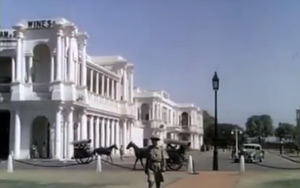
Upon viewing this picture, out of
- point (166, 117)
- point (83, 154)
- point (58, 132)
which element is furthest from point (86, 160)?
point (166, 117)

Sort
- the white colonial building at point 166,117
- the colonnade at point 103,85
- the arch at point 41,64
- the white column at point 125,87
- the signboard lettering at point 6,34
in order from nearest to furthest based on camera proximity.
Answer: the arch at point 41,64
the signboard lettering at point 6,34
the colonnade at point 103,85
the white column at point 125,87
the white colonial building at point 166,117

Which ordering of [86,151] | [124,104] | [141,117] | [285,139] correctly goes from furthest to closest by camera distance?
[285,139]
[141,117]
[124,104]
[86,151]

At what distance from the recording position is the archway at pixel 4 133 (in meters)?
52.7

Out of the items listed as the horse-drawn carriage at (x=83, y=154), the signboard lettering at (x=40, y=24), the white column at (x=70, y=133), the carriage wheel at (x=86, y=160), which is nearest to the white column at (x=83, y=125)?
the white column at (x=70, y=133)

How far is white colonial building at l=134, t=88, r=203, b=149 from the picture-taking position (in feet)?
304

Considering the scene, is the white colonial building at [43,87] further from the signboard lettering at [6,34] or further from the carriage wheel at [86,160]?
the carriage wheel at [86,160]

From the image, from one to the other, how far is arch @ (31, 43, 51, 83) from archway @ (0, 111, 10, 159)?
4.58 m

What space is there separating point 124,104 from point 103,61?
6.47 meters

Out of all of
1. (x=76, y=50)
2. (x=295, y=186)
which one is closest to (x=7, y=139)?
(x=76, y=50)

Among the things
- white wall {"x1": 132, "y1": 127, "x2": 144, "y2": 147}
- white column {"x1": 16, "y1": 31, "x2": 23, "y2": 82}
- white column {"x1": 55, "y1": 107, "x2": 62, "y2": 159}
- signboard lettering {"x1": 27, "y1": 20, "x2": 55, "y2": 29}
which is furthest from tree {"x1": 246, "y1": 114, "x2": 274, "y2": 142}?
white column {"x1": 16, "y1": 31, "x2": 23, "y2": 82}

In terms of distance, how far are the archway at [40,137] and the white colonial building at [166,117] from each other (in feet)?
117

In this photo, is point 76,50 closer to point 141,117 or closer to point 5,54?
point 5,54

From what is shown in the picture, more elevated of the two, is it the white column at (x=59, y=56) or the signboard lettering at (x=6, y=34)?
the signboard lettering at (x=6, y=34)

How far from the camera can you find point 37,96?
1969 inches
